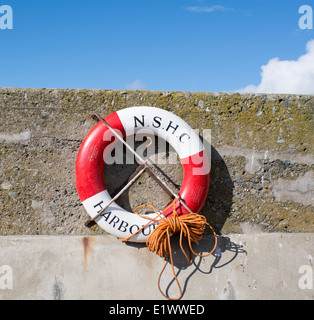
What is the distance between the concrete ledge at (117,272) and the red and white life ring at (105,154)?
0.18m

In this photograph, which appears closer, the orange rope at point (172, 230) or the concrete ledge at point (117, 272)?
the orange rope at point (172, 230)

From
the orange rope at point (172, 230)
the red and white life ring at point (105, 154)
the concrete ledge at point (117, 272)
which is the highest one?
the red and white life ring at point (105, 154)

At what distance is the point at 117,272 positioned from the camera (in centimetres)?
209

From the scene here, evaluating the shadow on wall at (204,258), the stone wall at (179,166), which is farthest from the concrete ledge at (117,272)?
the stone wall at (179,166)

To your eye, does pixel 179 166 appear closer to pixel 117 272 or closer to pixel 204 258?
pixel 204 258

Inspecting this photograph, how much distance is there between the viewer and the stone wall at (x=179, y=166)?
2115 mm

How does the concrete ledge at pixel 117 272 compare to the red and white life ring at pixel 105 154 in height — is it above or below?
below

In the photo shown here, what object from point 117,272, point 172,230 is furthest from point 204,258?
point 117,272

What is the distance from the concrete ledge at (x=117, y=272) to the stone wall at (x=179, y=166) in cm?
10

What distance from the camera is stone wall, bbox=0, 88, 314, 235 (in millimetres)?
2115

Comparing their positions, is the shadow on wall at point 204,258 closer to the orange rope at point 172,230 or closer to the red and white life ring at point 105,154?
the orange rope at point 172,230

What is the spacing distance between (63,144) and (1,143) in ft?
1.31

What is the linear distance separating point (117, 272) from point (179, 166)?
801 millimetres

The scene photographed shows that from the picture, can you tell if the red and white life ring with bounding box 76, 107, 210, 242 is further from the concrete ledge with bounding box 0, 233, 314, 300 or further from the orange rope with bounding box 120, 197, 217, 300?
the concrete ledge with bounding box 0, 233, 314, 300
